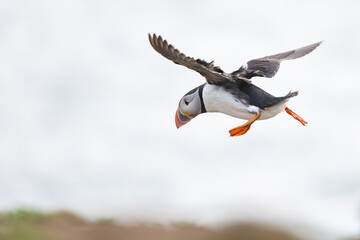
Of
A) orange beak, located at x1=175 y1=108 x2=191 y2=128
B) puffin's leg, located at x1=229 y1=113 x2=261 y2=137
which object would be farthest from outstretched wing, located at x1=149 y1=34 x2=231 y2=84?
orange beak, located at x1=175 y1=108 x2=191 y2=128

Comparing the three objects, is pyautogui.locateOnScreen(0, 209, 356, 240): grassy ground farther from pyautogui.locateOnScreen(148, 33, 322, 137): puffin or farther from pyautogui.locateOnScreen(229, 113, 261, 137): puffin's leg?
pyautogui.locateOnScreen(148, 33, 322, 137): puffin

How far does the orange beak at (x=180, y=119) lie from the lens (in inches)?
379

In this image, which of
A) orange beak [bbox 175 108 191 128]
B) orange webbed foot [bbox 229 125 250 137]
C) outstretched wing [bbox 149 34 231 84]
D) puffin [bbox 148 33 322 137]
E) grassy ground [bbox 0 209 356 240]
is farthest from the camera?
orange beak [bbox 175 108 191 128]

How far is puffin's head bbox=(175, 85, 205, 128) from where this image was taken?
29.5ft

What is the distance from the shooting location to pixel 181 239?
785 cm

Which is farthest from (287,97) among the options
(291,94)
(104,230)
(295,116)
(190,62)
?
(104,230)

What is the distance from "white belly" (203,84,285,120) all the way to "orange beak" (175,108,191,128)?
3.24 feet

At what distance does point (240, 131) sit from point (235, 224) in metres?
1.90

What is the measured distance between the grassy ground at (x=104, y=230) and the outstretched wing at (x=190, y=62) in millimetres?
2097

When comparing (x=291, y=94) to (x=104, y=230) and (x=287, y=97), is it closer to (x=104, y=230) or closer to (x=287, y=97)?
(x=287, y=97)

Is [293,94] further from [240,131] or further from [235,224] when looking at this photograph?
[235,224]

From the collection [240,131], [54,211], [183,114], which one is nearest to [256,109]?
[240,131]

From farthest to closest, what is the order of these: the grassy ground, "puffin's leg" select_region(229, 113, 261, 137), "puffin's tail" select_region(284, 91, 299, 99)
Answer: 1. "puffin's leg" select_region(229, 113, 261, 137)
2. "puffin's tail" select_region(284, 91, 299, 99)
3. the grassy ground

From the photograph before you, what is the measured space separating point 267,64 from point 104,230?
151 inches
